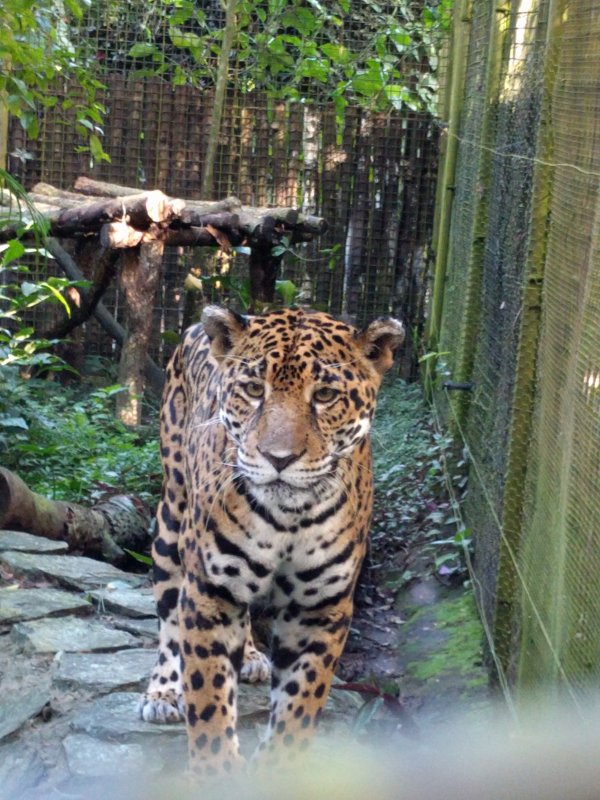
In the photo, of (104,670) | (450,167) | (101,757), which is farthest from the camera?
(450,167)

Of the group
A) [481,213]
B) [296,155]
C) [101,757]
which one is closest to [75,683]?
[101,757]

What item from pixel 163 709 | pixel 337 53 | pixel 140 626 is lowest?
pixel 140 626

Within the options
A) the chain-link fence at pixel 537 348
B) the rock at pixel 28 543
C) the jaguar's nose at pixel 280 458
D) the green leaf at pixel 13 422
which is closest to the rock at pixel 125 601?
the rock at pixel 28 543

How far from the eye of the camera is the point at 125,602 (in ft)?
19.4

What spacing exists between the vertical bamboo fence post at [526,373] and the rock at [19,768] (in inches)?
66.8

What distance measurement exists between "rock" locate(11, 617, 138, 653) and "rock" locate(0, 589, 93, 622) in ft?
0.22

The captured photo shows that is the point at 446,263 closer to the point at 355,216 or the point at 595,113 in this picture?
the point at 355,216

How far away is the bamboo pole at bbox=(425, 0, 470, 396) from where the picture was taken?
973cm

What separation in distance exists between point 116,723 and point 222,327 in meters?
1.59

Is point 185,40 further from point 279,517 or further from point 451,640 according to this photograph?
point 279,517

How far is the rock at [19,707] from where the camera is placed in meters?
4.37

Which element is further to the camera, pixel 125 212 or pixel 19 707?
pixel 125 212

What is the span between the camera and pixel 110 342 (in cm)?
1279

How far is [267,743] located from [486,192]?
3944 mm
